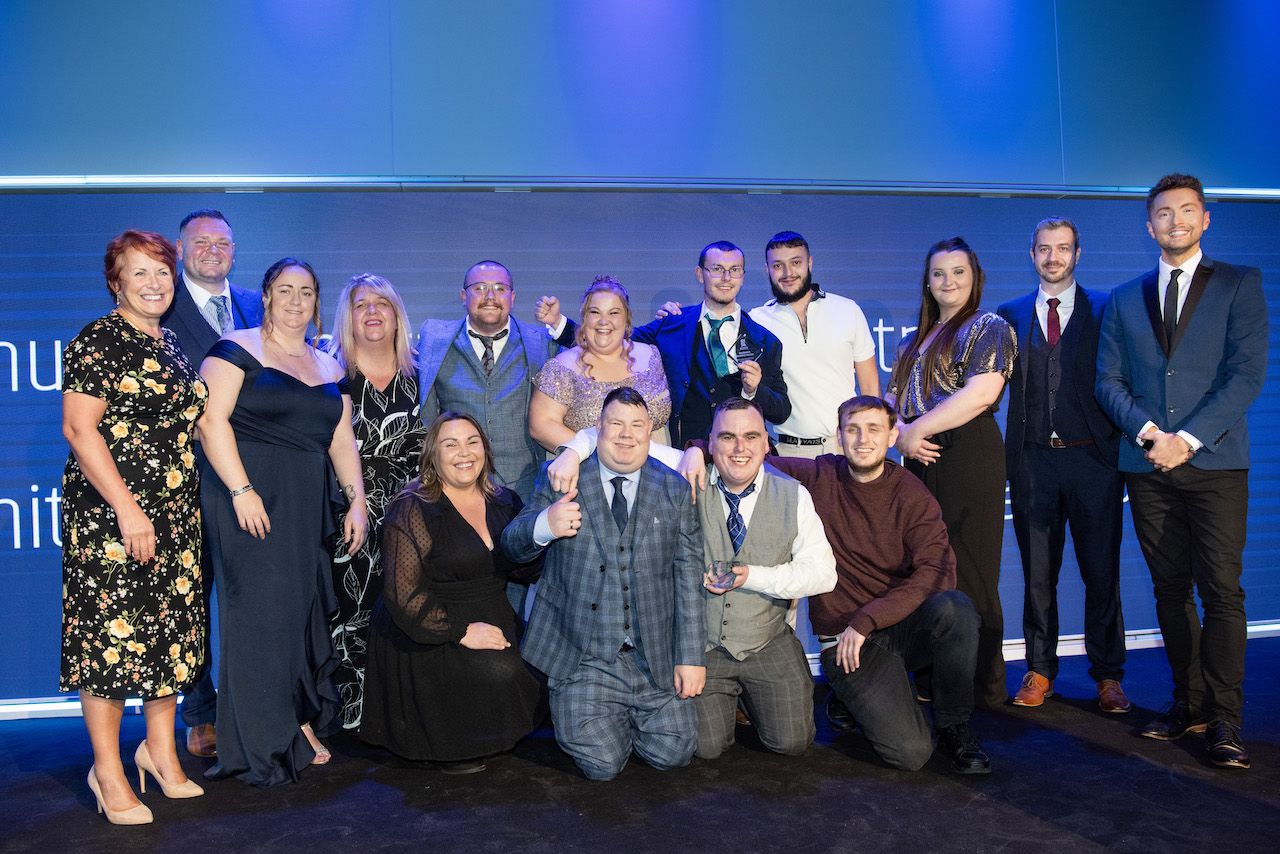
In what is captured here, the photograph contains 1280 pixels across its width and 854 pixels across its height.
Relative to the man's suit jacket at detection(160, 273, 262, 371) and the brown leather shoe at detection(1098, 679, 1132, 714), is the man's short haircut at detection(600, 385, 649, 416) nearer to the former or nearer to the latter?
the man's suit jacket at detection(160, 273, 262, 371)

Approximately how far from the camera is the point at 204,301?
3.51 metres

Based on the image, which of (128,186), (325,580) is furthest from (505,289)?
(128,186)

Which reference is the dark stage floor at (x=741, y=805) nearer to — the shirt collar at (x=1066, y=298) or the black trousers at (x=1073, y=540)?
the black trousers at (x=1073, y=540)

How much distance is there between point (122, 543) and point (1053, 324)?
11.0 feet

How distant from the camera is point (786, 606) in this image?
10.5ft

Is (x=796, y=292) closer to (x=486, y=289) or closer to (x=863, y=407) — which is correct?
(x=863, y=407)

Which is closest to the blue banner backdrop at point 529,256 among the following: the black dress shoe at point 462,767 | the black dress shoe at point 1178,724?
the black dress shoe at point 1178,724

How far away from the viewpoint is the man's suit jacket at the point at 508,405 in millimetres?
3516

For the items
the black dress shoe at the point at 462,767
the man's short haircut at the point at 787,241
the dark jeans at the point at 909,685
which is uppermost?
the man's short haircut at the point at 787,241

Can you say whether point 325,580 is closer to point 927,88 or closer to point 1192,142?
point 927,88

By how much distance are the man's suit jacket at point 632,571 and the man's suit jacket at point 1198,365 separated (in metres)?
1.61

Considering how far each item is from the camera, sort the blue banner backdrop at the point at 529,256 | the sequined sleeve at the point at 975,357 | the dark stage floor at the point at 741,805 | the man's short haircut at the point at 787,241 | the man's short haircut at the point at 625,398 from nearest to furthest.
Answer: the dark stage floor at the point at 741,805
the man's short haircut at the point at 625,398
the sequined sleeve at the point at 975,357
the man's short haircut at the point at 787,241
the blue banner backdrop at the point at 529,256

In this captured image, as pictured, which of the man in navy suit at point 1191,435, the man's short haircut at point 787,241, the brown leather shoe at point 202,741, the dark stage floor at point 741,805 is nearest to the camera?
the dark stage floor at point 741,805

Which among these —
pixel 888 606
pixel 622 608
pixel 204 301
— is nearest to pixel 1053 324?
pixel 888 606
